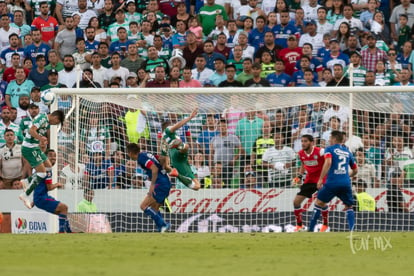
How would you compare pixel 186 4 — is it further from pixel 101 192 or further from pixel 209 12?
pixel 101 192

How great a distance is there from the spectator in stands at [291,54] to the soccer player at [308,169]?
5040 millimetres

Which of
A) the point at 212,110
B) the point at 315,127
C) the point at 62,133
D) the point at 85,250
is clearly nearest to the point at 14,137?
the point at 62,133

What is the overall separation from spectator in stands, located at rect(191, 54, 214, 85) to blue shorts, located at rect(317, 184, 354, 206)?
21.1 feet

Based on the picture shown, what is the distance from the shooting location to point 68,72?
2459 centimetres

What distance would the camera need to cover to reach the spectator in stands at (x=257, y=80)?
2297 cm

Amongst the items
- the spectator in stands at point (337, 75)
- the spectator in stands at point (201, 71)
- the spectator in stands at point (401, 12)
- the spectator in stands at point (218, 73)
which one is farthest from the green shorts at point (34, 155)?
the spectator in stands at point (401, 12)

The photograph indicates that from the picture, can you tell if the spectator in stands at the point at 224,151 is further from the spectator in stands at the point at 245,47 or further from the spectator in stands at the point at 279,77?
the spectator in stands at the point at 245,47

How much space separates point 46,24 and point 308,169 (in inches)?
404

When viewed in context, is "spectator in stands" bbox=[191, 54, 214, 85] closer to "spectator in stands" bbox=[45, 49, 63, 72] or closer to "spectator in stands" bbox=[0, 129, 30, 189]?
"spectator in stands" bbox=[45, 49, 63, 72]

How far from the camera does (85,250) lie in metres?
13.7

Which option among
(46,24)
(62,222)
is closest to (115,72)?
(46,24)

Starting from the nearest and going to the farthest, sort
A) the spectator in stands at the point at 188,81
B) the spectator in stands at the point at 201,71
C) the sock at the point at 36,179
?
1. the sock at the point at 36,179
2. the spectator in stands at the point at 188,81
3. the spectator in stands at the point at 201,71

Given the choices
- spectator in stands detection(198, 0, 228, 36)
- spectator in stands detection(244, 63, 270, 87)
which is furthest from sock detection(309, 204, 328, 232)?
spectator in stands detection(198, 0, 228, 36)

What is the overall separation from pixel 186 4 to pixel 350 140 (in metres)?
8.54
